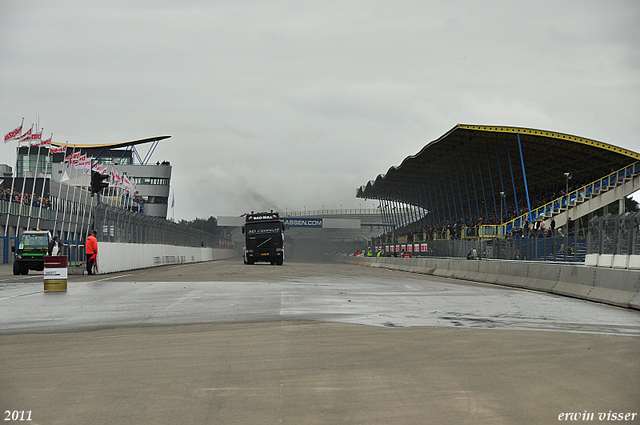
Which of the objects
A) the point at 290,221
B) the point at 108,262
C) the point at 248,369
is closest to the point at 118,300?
the point at 248,369

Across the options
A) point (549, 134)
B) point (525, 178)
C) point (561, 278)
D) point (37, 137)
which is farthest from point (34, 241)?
point (525, 178)

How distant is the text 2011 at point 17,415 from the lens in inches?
197

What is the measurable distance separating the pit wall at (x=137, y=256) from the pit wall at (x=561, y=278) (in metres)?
15.2

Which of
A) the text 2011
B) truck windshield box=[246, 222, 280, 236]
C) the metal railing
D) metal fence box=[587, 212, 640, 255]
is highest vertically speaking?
the metal railing

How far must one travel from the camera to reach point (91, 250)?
28.3 m

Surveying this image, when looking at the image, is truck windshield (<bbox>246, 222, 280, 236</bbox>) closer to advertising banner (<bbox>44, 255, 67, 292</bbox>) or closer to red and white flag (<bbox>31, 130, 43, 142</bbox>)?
red and white flag (<bbox>31, 130, 43, 142</bbox>)

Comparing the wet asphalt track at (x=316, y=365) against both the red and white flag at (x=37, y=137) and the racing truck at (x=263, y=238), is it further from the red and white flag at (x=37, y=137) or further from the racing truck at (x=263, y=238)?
the red and white flag at (x=37, y=137)

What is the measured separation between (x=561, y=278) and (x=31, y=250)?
2334 cm

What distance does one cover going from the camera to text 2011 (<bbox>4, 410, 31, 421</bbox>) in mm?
4996

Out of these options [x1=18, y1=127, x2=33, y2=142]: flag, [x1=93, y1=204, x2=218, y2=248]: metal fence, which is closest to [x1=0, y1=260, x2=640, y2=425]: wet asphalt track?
[x1=93, y1=204, x2=218, y2=248]: metal fence

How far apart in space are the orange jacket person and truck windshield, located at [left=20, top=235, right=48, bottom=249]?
14.6ft

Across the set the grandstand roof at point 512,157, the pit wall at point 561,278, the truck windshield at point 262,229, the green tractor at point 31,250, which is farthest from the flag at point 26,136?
the pit wall at point 561,278

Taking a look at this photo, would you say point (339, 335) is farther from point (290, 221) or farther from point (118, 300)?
point (290, 221)

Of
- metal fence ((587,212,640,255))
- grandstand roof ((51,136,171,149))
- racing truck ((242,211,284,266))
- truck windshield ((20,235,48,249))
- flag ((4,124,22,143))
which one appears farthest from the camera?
grandstand roof ((51,136,171,149))
